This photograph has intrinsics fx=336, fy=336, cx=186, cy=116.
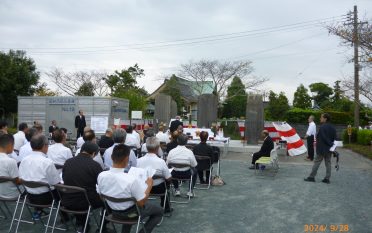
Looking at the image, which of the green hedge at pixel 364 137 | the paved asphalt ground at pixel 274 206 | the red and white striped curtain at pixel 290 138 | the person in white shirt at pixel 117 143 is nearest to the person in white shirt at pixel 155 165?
Answer: the paved asphalt ground at pixel 274 206

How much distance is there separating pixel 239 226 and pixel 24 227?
2.84 meters

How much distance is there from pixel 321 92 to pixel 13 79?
106 feet

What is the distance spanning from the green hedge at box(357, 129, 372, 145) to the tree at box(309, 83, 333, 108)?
21419 mm

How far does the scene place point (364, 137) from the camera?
17.4 m

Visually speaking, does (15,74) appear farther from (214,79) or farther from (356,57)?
(356,57)

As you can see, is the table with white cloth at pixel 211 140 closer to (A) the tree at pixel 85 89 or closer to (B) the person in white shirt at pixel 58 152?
(B) the person in white shirt at pixel 58 152

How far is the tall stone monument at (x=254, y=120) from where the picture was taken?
13.4m

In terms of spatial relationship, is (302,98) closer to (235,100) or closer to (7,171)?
(235,100)

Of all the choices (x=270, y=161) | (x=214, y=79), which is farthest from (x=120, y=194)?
(x=214, y=79)

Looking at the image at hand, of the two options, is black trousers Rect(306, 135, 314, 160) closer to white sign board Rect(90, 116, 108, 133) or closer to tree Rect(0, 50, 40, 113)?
white sign board Rect(90, 116, 108, 133)

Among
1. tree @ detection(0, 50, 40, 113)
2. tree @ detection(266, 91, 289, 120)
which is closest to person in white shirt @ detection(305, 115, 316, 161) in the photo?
tree @ detection(266, 91, 289, 120)

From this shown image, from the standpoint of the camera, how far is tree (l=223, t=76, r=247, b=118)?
37.1 metres

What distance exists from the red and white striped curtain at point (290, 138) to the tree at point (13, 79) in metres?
22.1

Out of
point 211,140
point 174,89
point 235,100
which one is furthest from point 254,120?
point 174,89
